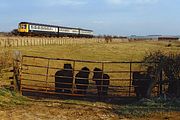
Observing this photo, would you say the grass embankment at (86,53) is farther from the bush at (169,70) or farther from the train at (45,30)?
the bush at (169,70)

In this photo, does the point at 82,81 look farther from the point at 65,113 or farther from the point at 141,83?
the point at 65,113

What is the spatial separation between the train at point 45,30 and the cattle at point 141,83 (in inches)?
2107

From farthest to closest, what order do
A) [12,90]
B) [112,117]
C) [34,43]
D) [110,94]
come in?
[34,43]
[110,94]
[12,90]
[112,117]

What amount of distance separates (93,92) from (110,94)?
867mm

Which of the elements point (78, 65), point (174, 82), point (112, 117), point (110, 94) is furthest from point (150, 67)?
point (78, 65)

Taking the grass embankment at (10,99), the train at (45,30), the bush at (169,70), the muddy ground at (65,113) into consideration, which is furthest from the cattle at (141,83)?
the train at (45,30)

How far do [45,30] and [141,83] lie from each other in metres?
61.7

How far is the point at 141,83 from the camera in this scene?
1531cm

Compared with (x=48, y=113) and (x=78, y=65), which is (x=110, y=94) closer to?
(x=48, y=113)

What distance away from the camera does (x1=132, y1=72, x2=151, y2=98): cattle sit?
15.2 meters

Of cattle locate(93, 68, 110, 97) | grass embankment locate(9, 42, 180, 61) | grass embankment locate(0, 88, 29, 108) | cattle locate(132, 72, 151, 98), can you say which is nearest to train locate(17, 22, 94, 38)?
grass embankment locate(9, 42, 180, 61)

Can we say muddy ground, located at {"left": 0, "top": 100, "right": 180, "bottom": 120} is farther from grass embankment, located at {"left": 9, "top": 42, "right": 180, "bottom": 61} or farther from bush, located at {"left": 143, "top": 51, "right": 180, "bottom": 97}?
grass embankment, located at {"left": 9, "top": 42, "right": 180, "bottom": 61}

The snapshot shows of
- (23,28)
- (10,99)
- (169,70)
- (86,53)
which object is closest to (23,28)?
(23,28)

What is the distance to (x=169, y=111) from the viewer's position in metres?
12.1
